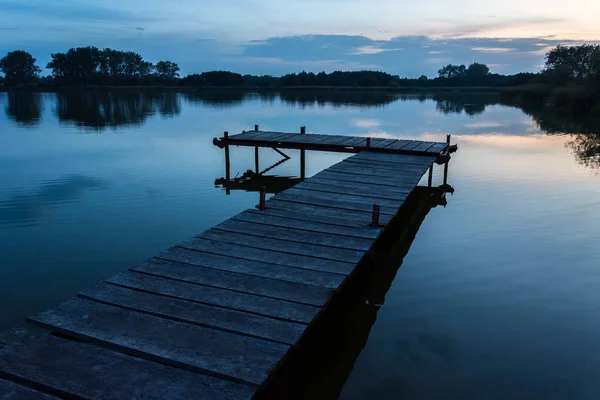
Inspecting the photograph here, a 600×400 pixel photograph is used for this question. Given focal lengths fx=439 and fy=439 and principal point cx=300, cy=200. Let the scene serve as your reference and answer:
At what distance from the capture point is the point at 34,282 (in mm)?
8312

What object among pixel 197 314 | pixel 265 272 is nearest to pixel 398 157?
pixel 265 272

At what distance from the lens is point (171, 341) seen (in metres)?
4.60

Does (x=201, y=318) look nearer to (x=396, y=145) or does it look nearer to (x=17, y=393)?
(x=17, y=393)

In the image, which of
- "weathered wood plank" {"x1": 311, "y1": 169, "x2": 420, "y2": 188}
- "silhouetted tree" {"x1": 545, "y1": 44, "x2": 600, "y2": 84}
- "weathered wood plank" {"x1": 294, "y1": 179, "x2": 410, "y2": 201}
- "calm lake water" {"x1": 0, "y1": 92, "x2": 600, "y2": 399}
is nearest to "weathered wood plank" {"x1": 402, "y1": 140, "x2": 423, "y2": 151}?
"calm lake water" {"x1": 0, "y1": 92, "x2": 600, "y2": 399}

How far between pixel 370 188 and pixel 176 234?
17.1ft

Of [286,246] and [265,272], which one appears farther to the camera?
[286,246]

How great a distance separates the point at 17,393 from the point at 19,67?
171943mm

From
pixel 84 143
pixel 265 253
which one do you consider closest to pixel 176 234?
pixel 265 253

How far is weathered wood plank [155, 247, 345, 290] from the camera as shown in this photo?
5.90 metres

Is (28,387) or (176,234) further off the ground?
(28,387)

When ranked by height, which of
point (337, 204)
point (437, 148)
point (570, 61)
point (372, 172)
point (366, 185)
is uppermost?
point (570, 61)

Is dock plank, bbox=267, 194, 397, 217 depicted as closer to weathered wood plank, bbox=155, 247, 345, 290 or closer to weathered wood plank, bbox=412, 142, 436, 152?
weathered wood plank, bbox=155, 247, 345, 290

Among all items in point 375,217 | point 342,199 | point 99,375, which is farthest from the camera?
point 342,199

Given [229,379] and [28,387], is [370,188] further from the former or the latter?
[28,387]
